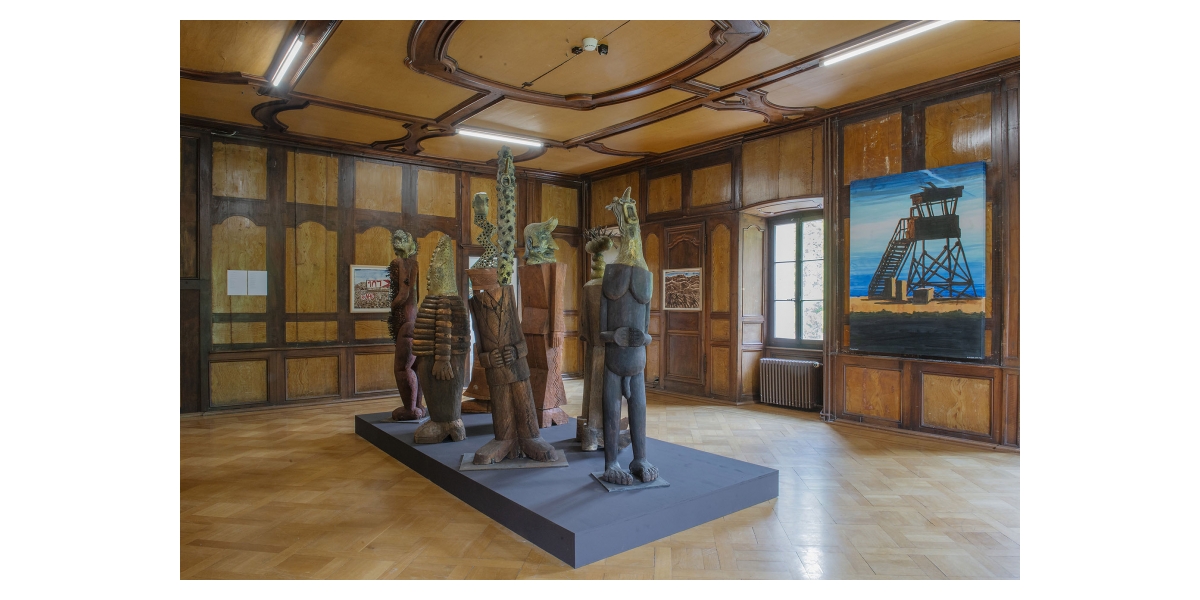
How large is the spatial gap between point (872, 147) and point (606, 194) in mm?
4191

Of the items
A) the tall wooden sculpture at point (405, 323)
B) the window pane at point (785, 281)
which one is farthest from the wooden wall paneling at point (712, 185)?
the tall wooden sculpture at point (405, 323)

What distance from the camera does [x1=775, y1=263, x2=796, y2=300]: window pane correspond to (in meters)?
7.62

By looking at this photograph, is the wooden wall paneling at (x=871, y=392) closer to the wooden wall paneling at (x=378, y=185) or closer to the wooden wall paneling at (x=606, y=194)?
the wooden wall paneling at (x=606, y=194)

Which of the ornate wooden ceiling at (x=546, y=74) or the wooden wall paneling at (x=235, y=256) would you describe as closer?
the ornate wooden ceiling at (x=546, y=74)

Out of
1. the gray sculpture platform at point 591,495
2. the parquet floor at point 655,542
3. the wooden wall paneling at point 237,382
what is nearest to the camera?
the parquet floor at point 655,542

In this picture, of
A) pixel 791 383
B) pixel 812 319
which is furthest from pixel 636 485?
pixel 812 319

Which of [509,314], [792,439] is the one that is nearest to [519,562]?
[509,314]

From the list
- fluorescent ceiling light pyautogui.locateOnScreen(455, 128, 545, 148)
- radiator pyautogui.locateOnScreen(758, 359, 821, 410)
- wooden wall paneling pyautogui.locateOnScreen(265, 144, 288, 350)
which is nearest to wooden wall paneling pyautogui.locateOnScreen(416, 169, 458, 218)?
fluorescent ceiling light pyautogui.locateOnScreen(455, 128, 545, 148)

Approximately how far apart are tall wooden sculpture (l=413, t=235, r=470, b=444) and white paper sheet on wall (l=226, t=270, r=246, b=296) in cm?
354

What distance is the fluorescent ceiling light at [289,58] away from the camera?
4614 mm

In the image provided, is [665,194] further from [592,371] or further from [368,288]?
[592,371]

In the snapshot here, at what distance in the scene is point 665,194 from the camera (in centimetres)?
832

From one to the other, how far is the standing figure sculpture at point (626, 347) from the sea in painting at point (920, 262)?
3.34 m

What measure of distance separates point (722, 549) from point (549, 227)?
2918 mm
